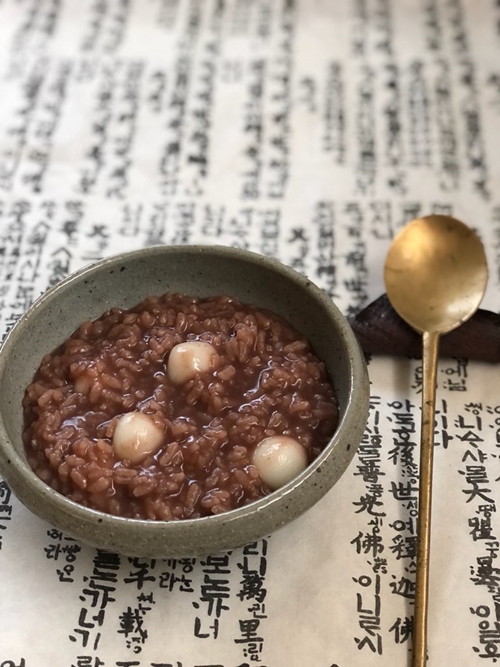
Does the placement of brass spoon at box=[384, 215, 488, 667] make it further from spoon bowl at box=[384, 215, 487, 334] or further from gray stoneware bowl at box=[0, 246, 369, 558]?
gray stoneware bowl at box=[0, 246, 369, 558]

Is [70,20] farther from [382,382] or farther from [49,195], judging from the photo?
[382,382]

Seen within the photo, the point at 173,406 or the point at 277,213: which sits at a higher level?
the point at 277,213

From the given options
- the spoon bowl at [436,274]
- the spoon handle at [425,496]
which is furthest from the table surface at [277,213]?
the spoon bowl at [436,274]

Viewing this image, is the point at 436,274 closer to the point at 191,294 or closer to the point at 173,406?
the point at 191,294

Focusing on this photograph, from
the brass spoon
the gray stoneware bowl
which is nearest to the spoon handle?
the brass spoon

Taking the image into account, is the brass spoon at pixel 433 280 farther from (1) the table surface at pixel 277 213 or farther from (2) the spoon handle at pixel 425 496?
(1) the table surface at pixel 277 213

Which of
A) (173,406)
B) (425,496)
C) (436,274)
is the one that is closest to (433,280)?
(436,274)
